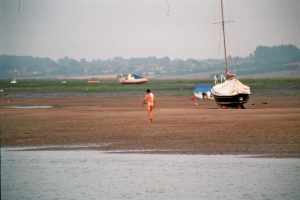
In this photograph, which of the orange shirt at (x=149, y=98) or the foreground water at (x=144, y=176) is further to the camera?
the orange shirt at (x=149, y=98)

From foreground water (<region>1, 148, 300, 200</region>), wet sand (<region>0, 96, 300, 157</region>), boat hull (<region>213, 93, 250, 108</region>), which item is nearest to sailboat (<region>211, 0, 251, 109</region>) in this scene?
boat hull (<region>213, 93, 250, 108</region>)

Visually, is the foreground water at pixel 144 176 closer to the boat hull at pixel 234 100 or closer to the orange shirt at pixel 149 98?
the orange shirt at pixel 149 98

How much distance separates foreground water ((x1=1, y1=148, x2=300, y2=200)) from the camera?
1841cm

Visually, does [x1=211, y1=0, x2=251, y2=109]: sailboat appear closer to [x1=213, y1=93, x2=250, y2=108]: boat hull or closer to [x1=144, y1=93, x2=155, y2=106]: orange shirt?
[x1=213, y1=93, x2=250, y2=108]: boat hull

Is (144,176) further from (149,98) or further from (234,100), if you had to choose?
(234,100)

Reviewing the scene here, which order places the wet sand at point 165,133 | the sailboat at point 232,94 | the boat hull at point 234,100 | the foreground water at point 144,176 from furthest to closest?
the sailboat at point 232,94
the boat hull at point 234,100
the wet sand at point 165,133
the foreground water at point 144,176

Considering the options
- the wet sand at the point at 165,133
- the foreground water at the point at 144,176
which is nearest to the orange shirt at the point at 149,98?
the wet sand at the point at 165,133

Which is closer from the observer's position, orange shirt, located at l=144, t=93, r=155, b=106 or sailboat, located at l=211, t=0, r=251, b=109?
orange shirt, located at l=144, t=93, r=155, b=106

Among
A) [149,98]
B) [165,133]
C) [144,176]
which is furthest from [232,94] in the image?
[144,176]

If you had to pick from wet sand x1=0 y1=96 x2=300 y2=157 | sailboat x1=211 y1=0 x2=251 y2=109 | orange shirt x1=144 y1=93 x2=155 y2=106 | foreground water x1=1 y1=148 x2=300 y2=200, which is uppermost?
orange shirt x1=144 y1=93 x2=155 y2=106

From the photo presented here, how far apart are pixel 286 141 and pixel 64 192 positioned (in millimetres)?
11880

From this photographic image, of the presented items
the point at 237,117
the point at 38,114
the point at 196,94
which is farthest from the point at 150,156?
the point at 196,94

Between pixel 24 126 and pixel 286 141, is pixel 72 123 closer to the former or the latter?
pixel 24 126

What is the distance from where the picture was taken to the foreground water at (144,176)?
18406 mm
